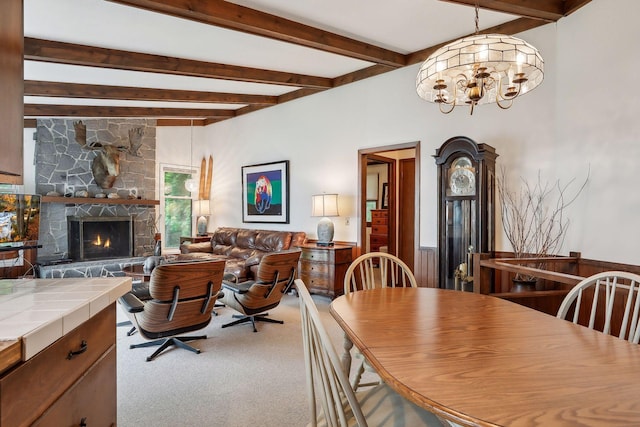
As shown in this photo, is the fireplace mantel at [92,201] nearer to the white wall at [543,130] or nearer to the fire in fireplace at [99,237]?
the fire in fireplace at [99,237]

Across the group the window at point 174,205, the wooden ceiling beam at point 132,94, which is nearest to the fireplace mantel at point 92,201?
the window at point 174,205

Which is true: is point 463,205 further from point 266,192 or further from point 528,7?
point 266,192

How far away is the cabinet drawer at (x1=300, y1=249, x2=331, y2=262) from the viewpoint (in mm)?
5029

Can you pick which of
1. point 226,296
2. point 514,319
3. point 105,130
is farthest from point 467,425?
point 105,130

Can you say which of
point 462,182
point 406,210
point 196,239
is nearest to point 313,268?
point 406,210

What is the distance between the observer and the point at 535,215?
364 centimetres

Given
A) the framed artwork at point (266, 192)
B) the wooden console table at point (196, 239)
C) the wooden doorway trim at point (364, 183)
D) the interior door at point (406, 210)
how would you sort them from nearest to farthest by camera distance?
1. the wooden doorway trim at point (364, 183)
2. the interior door at point (406, 210)
3. the framed artwork at point (266, 192)
4. the wooden console table at point (196, 239)

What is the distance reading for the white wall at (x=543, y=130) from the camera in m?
2.83

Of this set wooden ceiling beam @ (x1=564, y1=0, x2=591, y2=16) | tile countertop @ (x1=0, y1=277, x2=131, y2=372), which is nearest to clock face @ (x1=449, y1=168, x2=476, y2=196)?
wooden ceiling beam @ (x1=564, y1=0, x2=591, y2=16)

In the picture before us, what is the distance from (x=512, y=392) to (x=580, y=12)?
12.0ft

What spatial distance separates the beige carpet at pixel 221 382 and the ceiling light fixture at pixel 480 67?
90.4 inches

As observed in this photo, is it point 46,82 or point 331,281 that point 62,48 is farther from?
point 331,281

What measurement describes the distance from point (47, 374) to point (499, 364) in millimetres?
1335

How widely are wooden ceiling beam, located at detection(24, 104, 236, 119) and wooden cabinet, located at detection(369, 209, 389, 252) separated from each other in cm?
372
